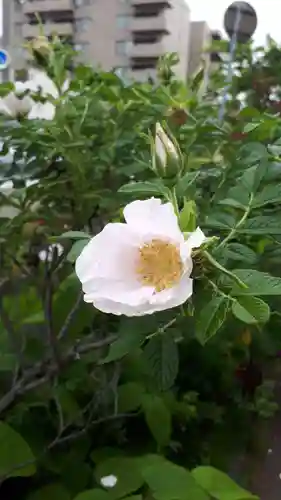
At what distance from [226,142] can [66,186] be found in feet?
0.76

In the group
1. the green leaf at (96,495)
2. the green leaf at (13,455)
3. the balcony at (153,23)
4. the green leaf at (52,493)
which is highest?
the balcony at (153,23)

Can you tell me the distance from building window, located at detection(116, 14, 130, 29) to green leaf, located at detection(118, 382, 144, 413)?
1.13 metres

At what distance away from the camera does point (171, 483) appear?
0.69m

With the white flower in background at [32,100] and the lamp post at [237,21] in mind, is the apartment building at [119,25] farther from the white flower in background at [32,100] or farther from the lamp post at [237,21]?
the white flower in background at [32,100]

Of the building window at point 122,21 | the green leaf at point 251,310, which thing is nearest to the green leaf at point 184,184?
the green leaf at point 251,310

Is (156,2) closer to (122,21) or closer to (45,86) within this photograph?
(122,21)

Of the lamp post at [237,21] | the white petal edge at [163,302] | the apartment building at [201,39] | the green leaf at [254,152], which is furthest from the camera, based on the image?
the apartment building at [201,39]

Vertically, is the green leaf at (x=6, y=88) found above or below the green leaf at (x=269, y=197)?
below

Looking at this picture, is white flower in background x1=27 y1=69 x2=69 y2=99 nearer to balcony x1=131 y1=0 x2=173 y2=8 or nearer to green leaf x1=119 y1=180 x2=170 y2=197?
green leaf x1=119 y1=180 x2=170 y2=197

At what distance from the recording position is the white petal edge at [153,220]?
0.38 metres

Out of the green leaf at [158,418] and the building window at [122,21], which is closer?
the green leaf at [158,418]

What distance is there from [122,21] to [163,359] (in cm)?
142

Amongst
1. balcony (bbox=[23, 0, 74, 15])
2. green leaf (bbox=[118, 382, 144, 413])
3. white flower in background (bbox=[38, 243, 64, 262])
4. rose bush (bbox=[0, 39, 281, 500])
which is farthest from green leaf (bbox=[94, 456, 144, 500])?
balcony (bbox=[23, 0, 74, 15])

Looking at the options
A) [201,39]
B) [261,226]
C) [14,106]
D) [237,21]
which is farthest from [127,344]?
[201,39]
